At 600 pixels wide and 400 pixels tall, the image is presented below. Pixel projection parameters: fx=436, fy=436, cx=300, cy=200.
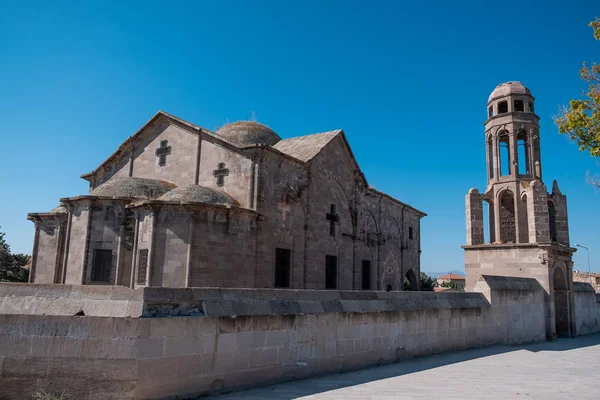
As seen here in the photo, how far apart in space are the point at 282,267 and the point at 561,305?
11.1 m

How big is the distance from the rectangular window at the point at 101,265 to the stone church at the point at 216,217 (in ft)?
0.12

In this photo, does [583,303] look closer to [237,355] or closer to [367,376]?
[367,376]

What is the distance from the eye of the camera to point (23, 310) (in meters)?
5.84

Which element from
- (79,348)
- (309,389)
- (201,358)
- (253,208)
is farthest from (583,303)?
(79,348)

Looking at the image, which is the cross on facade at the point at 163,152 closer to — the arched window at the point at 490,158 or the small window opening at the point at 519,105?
the arched window at the point at 490,158

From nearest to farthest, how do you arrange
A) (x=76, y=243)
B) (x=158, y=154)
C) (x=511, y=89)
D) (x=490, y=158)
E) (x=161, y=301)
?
1. (x=161, y=301)
2. (x=76, y=243)
3. (x=511, y=89)
4. (x=490, y=158)
5. (x=158, y=154)

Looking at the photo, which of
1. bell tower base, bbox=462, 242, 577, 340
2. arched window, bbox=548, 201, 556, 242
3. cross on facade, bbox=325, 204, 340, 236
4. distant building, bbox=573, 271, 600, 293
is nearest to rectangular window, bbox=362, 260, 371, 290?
cross on facade, bbox=325, 204, 340, 236

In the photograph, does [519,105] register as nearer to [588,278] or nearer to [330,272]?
[330,272]

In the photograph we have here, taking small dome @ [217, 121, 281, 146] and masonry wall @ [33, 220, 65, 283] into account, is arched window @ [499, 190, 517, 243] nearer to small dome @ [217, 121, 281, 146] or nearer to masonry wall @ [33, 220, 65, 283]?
small dome @ [217, 121, 281, 146]

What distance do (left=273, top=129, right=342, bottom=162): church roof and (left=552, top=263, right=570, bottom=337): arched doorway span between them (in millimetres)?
11171

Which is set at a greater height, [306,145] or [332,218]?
[306,145]

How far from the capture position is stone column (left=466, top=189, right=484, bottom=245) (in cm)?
1642

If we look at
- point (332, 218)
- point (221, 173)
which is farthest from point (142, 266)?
point (332, 218)

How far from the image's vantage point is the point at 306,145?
21625 millimetres
